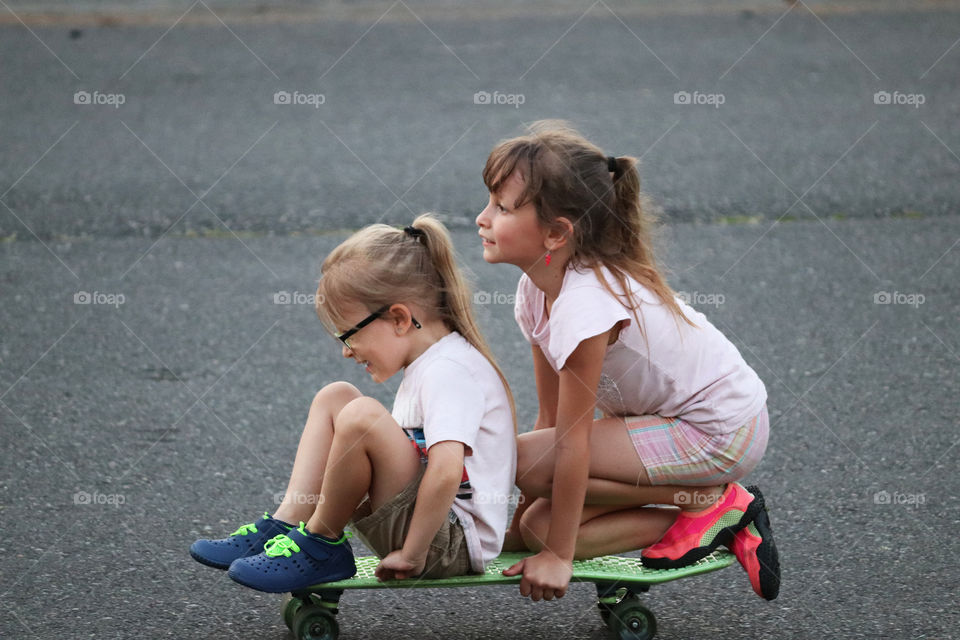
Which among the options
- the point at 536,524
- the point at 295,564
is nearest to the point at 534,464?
the point at 536,524

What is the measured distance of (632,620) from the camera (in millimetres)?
2680

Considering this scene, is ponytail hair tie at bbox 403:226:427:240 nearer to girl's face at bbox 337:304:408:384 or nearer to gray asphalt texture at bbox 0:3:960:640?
girl's face at bbox 337:304:408:384

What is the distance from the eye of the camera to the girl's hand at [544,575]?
2.57m

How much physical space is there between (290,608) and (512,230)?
3.28 ft

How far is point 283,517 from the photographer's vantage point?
8.85ft

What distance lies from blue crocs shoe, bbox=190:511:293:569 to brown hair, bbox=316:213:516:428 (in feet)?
1.57

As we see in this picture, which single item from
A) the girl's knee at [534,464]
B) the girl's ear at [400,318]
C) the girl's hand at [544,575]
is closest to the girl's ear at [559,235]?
the girl's ear at [400,318]

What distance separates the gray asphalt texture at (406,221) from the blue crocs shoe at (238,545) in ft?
0.73

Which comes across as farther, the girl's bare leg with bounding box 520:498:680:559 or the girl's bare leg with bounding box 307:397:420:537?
the girl's bare leg with bounding box 520:498:680:559

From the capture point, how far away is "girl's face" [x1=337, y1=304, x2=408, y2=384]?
8.70ft

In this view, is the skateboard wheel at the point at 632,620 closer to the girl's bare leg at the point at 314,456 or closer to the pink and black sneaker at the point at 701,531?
the pink and black sneaker at the point at 701,531

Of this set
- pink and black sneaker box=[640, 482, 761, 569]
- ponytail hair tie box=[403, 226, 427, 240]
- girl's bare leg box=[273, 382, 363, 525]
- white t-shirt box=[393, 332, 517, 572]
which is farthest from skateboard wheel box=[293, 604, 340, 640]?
ponytail hair tie box=[403, 226, 427, 240]

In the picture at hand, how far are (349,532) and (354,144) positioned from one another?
432 centimetres

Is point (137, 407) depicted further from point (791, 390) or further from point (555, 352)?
point (791, 390)
